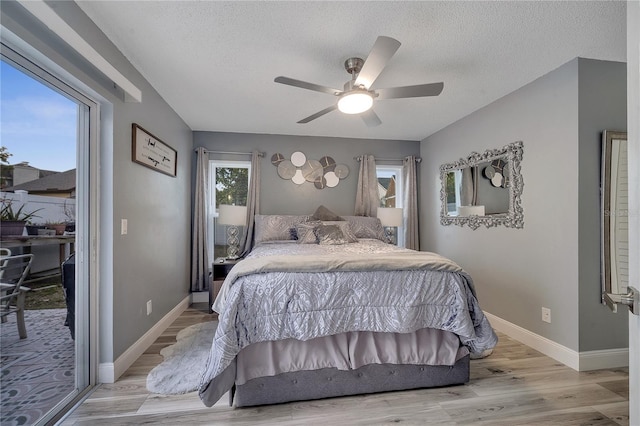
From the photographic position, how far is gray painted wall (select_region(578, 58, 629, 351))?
2.25 meters

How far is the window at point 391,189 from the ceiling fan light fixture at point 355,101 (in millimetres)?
2406

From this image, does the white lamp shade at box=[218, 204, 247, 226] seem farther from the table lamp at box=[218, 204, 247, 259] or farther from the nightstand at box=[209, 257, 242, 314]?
the nightstand at box=[209, 257, 242, 314]

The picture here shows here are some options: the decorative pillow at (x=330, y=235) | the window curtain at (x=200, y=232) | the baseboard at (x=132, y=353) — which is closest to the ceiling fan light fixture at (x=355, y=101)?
the decorative pillow at (x=330, y=235)

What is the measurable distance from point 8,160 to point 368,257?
2074 mm

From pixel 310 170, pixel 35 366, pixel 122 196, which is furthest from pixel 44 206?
pixel 310 170

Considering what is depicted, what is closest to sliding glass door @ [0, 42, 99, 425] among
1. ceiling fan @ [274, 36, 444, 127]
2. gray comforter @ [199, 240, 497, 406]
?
gray comforter @ [199, 240, 497, 406]

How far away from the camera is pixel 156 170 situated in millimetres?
2803

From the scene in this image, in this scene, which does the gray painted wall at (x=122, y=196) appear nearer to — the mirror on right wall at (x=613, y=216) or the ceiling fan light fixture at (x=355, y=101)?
the ceiling fan light fixture at (x=355, y=101)

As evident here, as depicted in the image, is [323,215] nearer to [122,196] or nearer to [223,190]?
[223,190]

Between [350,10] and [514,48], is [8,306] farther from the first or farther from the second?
[514,48]

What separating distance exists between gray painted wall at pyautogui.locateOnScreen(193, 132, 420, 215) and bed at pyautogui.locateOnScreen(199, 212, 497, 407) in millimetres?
2433

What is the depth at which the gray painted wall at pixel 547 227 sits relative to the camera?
2.26 meters

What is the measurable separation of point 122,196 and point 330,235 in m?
2.10

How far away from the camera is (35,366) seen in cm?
161
